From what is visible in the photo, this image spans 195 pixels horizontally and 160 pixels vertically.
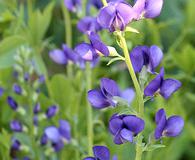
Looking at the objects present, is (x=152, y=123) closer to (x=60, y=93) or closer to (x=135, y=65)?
(x=60, y=93)

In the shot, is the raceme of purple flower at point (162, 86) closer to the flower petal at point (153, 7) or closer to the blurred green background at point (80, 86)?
the flower petal at point (153, 7)

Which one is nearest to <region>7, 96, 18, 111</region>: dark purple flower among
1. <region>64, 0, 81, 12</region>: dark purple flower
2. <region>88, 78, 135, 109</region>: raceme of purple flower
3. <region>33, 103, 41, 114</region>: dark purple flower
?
<region>33, 103, 41, 114</region>: dark purple flower

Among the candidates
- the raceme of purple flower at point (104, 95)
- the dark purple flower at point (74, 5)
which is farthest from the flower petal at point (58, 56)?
the raceme of purple flower at point (104, 95)

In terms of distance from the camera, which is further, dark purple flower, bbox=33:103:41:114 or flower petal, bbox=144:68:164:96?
dark purple flower, bbox=33:103:41:114

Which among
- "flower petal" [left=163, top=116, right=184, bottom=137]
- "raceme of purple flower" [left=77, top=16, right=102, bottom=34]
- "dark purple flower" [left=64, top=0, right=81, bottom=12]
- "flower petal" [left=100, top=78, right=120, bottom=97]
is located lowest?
"flower petal" [left=163, top=116, right=184, bottom=137]

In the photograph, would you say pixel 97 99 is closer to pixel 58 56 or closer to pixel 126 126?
pixel 126 126

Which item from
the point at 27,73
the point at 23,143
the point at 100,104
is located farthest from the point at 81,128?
the point at 100,104

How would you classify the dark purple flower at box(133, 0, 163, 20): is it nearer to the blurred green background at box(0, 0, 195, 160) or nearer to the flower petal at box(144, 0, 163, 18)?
the flower petal at box(144, 0, 163, 18)
